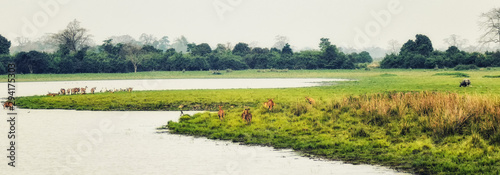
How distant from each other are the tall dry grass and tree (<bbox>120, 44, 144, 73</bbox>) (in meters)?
97.0

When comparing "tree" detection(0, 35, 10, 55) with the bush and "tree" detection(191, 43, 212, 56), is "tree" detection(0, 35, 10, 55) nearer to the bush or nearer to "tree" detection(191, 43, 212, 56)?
"tree" detection(191, 43, 212, 56)

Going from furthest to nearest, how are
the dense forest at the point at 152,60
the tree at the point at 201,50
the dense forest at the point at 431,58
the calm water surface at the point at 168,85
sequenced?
the tree at the point at 201,50 → the dense forest at the point at 152,60 → the dense forest at the point at 431,58 → the calm water surface at the point at 168,85

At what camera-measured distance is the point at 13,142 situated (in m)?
22.5

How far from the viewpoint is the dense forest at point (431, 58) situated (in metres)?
99.2

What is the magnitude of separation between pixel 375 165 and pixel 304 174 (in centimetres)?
264

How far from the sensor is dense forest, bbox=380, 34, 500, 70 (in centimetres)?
9925

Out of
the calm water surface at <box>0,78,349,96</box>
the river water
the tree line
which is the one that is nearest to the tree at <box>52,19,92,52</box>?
the tree line

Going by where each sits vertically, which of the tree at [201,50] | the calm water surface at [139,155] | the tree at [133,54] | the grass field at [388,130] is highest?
the tree at [201,50]

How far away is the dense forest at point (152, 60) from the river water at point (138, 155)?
8164cm

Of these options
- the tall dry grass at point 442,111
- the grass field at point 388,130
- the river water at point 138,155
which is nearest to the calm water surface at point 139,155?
the river water at point 138,155

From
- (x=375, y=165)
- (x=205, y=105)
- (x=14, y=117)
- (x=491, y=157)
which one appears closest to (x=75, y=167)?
(x=375, y=165)

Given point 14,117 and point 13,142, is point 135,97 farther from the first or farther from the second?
point 13,142

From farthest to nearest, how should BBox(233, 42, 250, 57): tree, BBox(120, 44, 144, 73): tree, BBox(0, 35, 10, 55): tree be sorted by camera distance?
BBox(233, 42, 250, 57): tree, BBox(120, 44, 144, 73): tree, BBox(0, 35, 10, 55): tree

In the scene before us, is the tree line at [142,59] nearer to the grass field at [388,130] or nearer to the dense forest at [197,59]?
the dense forest at [197,59]
